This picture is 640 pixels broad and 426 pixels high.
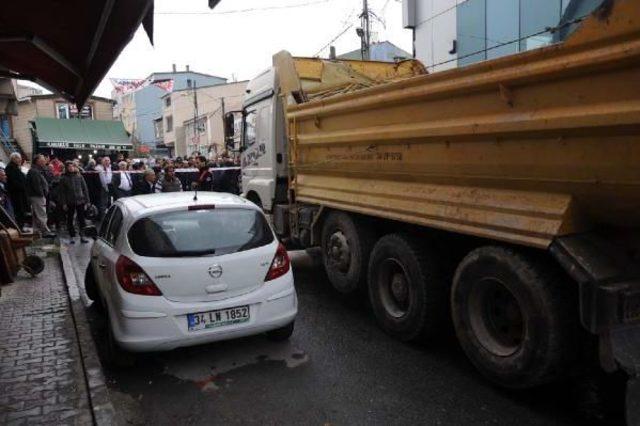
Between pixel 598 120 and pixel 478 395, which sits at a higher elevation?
pixel 598 120

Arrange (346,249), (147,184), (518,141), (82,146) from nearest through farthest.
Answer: (518,141) < (346,249) < (147,184) < (82,146)

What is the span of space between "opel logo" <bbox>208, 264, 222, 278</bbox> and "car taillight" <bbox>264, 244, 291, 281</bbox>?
44 cm

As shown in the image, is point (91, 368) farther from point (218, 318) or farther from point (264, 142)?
point (264, 142)

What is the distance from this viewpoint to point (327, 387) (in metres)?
4.09

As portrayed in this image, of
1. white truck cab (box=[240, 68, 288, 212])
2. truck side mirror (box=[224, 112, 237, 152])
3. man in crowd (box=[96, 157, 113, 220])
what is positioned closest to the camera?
white truck cab (box=[240, 68, 288, 212])

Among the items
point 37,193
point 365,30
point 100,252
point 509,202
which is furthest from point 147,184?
point 365,30

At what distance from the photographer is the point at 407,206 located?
473 centimetres

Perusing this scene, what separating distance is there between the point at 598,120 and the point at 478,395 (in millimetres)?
2114

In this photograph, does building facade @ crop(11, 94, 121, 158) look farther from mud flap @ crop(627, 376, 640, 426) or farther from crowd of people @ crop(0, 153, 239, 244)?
mud flap @ crop(627, 376, 640, 426)

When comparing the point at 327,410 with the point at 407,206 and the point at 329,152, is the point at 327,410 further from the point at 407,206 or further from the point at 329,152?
the point at 329,152

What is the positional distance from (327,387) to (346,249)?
201 centimetres

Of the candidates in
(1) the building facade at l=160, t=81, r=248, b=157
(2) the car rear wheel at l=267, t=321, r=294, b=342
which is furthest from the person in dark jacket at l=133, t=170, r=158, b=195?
(1) the building facade at l=160, t=81, r=248, b=157

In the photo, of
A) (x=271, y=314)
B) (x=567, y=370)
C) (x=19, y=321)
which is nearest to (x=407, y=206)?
(x=271, y=314)

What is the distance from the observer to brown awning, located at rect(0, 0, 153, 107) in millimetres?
3393
